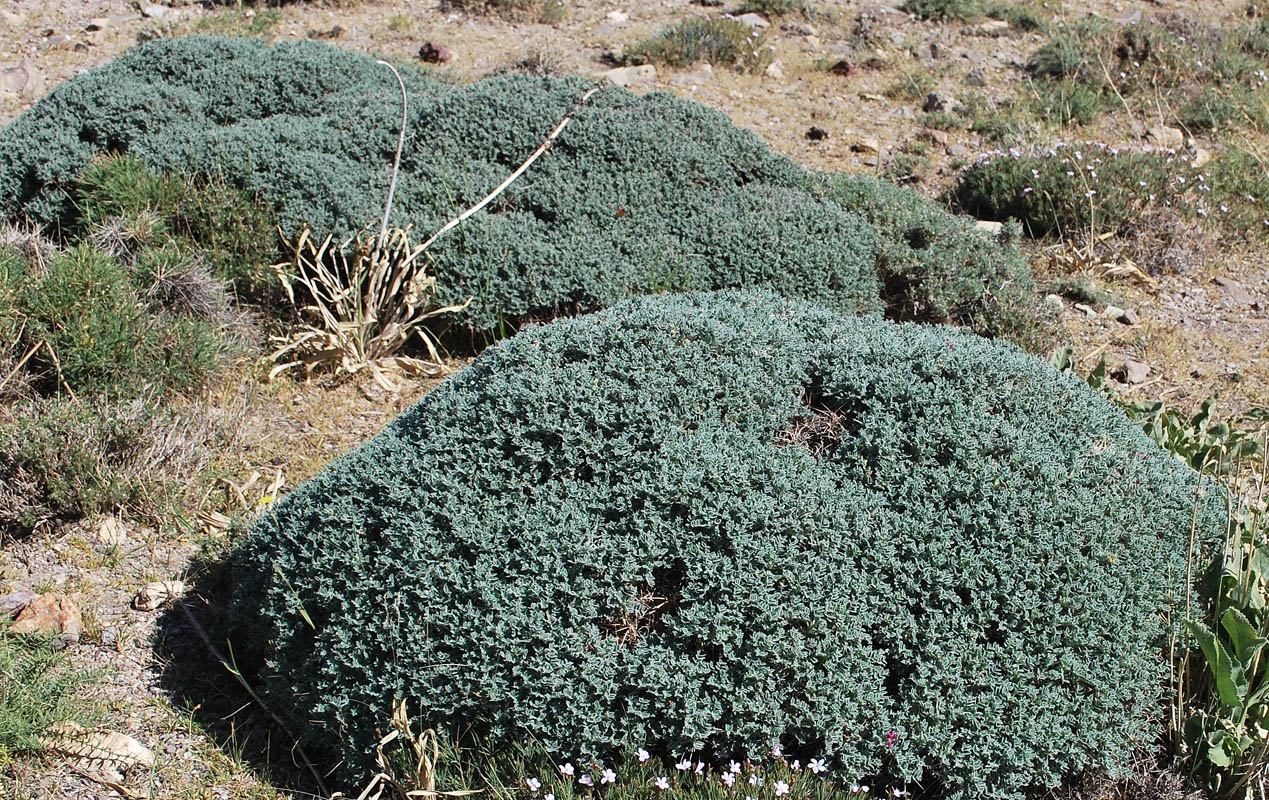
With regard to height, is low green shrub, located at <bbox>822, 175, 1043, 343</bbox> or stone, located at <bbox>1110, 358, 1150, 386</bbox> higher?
low green shrub, located at <bbox>822, 175, 1043, 343</bbox>

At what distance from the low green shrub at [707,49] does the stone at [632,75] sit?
231mm

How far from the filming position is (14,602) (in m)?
3.50

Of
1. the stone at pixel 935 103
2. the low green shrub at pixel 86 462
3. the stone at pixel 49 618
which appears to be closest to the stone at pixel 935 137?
the stone at pixel 935 103

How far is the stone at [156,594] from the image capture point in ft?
11.9

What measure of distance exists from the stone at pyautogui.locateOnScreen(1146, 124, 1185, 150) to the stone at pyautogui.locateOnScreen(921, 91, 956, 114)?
4.59 ft

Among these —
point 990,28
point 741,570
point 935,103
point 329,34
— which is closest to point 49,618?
point 741,570

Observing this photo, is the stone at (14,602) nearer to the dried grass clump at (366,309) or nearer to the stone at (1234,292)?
the dried grass clump at (366,309)

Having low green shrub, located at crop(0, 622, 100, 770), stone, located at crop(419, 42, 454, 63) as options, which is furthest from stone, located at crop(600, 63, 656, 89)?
low green shrub, located at crop(0, 622, 100, 770)

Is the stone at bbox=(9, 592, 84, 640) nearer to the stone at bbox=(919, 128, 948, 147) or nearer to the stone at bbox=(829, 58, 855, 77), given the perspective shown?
the stone at bbox=(919, 128, 948, 147)

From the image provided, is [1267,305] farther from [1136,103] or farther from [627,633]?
[627,633]

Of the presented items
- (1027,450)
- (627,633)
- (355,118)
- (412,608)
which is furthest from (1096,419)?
(355,118)

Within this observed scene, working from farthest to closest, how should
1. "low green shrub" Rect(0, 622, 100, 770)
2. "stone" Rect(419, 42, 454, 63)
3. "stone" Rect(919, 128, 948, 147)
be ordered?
"stone" Rect(419, 42, 454, 63), "stone" Rect(919, 128, 948, 147), "low green shrub" Rect(0, 622, 100, 770)

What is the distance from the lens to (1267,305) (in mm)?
5855

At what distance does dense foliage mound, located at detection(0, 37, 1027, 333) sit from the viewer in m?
5.01
